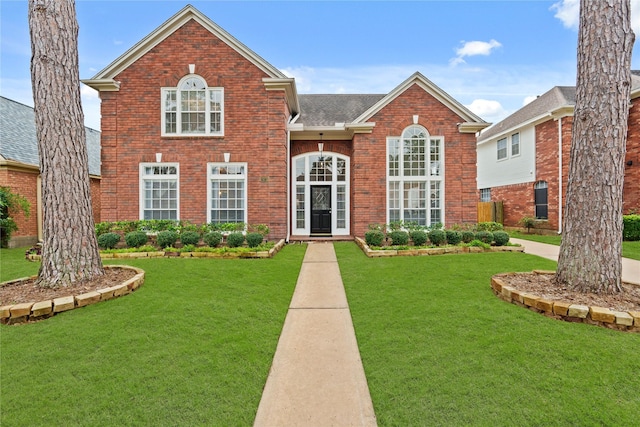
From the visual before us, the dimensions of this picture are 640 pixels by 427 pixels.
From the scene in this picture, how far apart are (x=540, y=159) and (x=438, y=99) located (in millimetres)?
7429

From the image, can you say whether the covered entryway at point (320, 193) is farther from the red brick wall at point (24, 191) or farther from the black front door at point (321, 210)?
the red brick wall at point (24, 191)

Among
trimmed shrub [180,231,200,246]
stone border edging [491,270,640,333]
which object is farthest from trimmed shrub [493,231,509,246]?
trimmed shrub [180,231,200,246]

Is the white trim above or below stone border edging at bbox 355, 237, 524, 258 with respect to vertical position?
above

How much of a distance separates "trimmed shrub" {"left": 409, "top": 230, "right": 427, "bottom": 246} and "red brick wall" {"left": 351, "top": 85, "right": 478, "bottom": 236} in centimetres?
166

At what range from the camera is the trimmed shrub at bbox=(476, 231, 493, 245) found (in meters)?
9.56

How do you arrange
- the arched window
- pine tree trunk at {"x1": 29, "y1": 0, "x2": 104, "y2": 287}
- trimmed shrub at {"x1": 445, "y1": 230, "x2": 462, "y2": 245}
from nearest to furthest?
pine tree trunk at {"x1": 29, "y1": 0, "x2": 104, "y2": 287}
trimmed shrub at {"x1": 445, "y1": 230, "x2": 462, "y2": 245}
the arched window

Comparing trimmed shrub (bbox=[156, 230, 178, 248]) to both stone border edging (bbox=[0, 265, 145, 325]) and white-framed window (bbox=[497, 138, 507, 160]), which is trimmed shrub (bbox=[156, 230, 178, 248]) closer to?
stone border edging (bbox=[0, 265, 145, 325])

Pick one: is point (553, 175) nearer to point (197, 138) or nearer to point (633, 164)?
point (633, 164)

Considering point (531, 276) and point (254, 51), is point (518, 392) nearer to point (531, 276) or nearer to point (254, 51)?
point (531, 276)

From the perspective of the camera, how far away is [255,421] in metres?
2.26

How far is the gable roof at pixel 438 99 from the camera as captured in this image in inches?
427

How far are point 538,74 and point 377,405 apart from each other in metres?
20.6

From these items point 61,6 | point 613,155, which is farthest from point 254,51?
point 613,155

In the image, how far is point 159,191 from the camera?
10461mm
